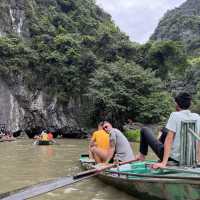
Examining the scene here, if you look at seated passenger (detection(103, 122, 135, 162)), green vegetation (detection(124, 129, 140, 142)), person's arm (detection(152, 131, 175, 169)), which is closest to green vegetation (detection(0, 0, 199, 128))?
green vegetation (detection(124, 129, 140, 142))

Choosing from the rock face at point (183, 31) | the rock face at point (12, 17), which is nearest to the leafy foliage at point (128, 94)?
the rock face at point (12, 17)

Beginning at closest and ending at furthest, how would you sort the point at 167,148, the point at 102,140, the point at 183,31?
the point at 167,148 → the point at 102,140 → the point at 183,31

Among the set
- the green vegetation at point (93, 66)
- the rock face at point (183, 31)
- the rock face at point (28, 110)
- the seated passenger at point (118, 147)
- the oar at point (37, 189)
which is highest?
the rock face at point (183, 31)

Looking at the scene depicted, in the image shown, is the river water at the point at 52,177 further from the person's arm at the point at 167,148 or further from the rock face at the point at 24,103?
the rock face at the point at 24,103

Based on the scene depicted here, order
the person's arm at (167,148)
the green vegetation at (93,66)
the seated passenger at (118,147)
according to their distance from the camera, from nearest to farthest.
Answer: the person's arm at (167,148)
the seated passenger at (118,147)
the green vegetation at (93,66)

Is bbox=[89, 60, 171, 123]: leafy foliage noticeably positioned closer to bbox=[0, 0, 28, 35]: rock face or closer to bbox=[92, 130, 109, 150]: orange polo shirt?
bbox=[0, 0, 28, 35]: rock face

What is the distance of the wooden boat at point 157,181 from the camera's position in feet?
13.9

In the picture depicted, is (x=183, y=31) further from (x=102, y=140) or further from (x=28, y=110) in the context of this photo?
(x=102, y=140)

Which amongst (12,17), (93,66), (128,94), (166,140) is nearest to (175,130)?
(166,140)

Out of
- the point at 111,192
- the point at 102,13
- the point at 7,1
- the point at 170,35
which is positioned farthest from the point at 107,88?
the point at 170,35

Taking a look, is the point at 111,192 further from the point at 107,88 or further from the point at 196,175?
the point at 107,88

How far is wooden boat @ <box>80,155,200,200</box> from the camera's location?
4.22m

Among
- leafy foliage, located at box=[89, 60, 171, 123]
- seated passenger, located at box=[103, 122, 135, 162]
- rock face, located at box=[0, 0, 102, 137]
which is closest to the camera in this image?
seated passenger, located at box=[103, 122, 135, 162]

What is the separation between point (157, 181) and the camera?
4.57 meters
